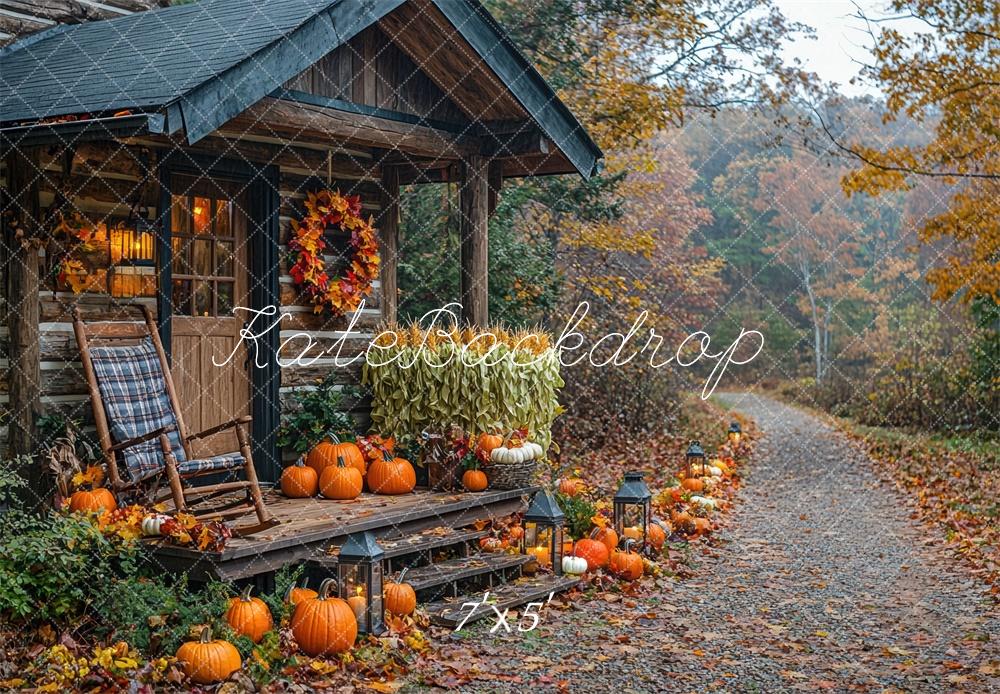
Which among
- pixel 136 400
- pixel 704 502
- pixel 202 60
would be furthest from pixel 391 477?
pixel 704 502

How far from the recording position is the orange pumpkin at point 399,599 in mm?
5508

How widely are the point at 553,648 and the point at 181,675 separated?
1.86m

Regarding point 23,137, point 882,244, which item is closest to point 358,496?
point 23,137

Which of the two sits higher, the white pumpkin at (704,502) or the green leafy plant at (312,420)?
the green leafy plant at (312,420)

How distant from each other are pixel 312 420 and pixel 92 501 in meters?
2.30

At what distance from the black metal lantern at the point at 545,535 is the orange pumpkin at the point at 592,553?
193 mm

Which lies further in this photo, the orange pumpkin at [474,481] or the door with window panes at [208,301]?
the orange pumpkin at [474,481]

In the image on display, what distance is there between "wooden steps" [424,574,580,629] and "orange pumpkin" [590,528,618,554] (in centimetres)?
48

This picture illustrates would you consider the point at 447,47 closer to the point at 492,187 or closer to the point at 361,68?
the point at 361,68

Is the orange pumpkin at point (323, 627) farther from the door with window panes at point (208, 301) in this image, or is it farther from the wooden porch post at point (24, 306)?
the door with window panes at point (208, 301)

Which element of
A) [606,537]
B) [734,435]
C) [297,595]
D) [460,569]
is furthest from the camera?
[734,435]

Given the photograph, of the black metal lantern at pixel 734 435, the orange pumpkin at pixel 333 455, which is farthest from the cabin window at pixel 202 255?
the black metal lantern at pixel 734 435

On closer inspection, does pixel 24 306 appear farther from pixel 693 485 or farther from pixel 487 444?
pixel 693 485

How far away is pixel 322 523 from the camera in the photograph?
5.98 meters
